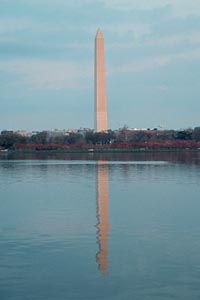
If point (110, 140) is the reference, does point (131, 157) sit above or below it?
below

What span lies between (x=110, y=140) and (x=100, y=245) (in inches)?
2638

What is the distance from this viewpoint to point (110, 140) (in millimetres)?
76062

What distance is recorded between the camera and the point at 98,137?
71062mm

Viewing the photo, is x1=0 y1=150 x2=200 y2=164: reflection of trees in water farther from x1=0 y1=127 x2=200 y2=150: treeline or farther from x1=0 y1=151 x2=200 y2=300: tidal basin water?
x1=0 y1=151 x2=200 y2=300: tidal basin water

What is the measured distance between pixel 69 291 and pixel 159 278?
1211 millimetres

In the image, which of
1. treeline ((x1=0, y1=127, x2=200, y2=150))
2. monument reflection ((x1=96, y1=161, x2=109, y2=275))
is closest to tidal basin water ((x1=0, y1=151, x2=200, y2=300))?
monument reflection ((x1=96, y1=161, x2=109, y2=275))

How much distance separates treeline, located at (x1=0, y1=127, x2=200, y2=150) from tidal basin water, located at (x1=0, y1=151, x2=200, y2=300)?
5400cm

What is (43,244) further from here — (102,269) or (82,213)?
(82,213)

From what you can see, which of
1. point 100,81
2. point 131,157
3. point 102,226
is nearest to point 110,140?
point 100,81

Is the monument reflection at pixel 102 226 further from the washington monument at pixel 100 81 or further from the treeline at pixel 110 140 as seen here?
the treeline at pixel 110 140

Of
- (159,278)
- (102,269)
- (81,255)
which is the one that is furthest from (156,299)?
(81,255)

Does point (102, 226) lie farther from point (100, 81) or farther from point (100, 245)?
point (100, 81)

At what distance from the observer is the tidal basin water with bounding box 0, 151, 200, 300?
683 cm

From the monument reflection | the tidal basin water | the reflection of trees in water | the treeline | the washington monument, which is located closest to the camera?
the tidal basin water
